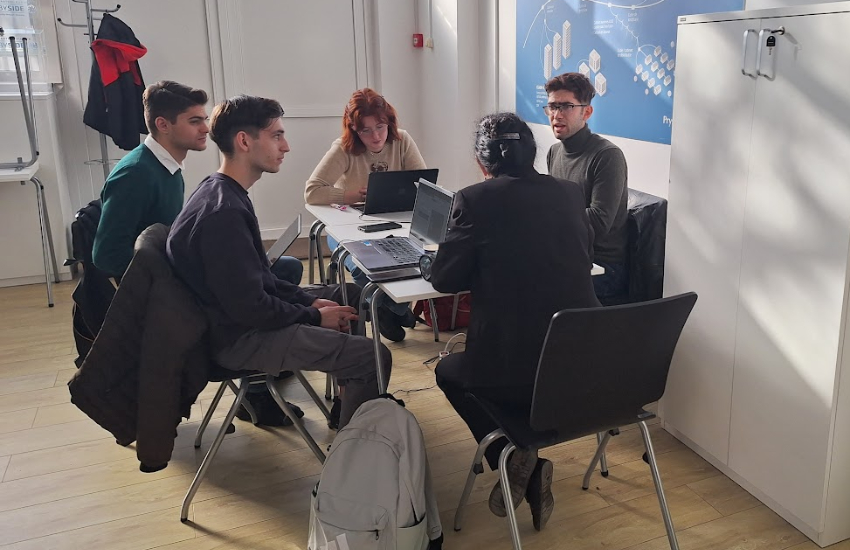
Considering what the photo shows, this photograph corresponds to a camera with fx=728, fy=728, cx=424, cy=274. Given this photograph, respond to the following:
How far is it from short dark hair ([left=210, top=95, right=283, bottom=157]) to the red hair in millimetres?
1289

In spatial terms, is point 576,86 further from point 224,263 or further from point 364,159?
point 224,263

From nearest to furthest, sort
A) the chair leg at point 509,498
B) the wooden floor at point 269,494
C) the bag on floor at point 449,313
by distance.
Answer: the chair leg at point 509,498 → the wooden floor at point 269,494 → the bag on floor at point 449,313

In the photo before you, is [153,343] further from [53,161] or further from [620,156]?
[53,161]

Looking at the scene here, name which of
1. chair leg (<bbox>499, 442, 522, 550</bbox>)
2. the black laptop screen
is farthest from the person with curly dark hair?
the black laptop screen

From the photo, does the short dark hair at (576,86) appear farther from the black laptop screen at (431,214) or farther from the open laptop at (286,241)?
the open laptop at (286,241)

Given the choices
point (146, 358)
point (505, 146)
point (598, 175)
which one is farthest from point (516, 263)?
point (598, 175)

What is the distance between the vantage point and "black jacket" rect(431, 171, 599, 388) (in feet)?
6.33

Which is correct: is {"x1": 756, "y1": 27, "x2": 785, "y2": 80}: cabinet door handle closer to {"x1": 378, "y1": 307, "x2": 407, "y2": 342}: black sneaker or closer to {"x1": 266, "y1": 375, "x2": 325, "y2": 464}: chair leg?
{"x1": 266, "y1": 375, "x2": 325, "y2": 464}: chair leg

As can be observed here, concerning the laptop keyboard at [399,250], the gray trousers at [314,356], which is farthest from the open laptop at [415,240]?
the gray trousers at [314,356]

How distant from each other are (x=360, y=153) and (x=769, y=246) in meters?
2.14

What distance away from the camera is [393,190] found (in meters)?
3.34

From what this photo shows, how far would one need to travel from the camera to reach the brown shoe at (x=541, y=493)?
2.07m

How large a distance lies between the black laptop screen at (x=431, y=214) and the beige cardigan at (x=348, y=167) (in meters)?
0.87

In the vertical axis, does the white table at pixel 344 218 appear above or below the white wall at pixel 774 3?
below
